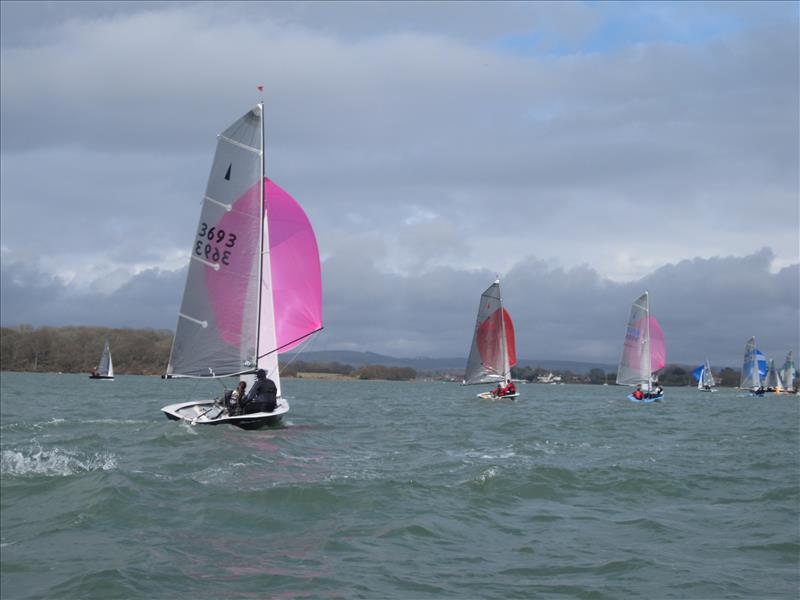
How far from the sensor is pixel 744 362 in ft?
283

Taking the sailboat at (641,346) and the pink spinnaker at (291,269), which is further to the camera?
the sailboat at (641,346)

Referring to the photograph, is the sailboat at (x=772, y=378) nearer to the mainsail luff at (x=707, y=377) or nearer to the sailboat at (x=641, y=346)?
the mainsail luff at (x=707, y=377)

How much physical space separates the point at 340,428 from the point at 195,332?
5025 mm

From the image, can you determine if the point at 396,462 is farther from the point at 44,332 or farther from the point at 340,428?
the point at 44,332

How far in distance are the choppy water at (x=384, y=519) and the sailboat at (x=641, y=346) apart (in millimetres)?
39154

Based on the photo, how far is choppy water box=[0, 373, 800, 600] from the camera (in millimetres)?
8430

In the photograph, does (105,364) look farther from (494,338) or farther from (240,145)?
(240,145)

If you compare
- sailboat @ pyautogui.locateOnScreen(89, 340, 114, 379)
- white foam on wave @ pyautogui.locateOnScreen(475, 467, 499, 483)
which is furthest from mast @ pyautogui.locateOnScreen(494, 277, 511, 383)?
sailboat @ pyautogui.locateOnScreen(89, 340, 114, 379)

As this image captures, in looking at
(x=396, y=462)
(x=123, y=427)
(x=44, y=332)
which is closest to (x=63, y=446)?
(x=123, y=427)

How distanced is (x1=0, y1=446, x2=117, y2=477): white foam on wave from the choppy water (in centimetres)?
6

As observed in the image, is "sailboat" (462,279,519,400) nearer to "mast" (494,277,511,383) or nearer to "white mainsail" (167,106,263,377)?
"mast" (494,277,511,383)

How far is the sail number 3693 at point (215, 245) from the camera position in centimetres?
2331

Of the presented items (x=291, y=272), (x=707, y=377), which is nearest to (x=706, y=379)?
(x=707, y=377)

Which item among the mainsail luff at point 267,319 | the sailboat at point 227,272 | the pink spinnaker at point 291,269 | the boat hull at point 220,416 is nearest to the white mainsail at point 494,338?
the pink spinnaker at point 291,269
